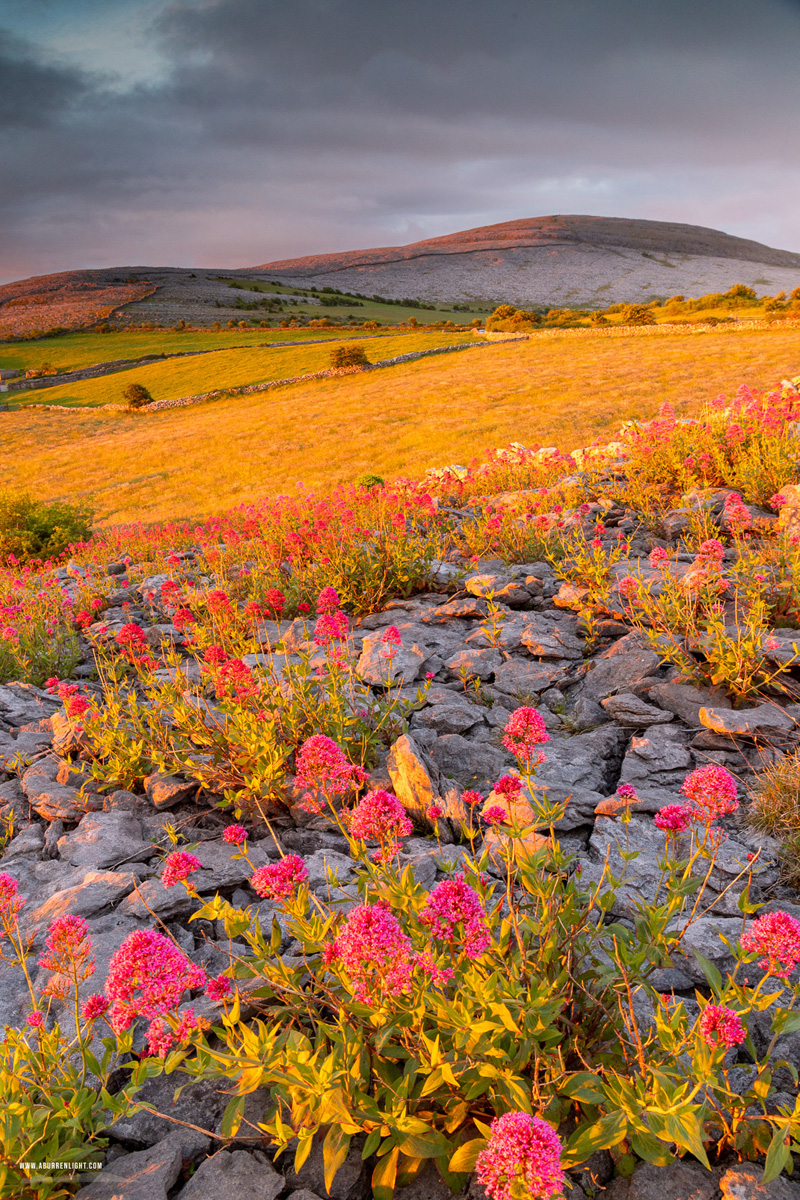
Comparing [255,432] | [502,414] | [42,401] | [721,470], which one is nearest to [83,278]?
[42,401]

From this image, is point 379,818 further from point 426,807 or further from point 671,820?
point 426,807

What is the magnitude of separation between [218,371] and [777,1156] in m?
48.0

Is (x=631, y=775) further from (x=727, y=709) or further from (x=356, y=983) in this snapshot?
(x=356, y=983)

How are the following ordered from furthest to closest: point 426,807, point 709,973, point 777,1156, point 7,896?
point 426,807
point 7,896
point 709,973
point 777,1156

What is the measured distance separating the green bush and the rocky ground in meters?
8.77

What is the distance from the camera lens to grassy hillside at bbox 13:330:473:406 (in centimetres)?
4122

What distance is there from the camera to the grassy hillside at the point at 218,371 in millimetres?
41219

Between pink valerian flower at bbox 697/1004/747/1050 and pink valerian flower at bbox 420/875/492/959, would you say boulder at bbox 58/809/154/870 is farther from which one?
pink valerian flower at bbox 697/1004/747/1050

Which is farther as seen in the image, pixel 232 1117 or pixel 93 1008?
pixel 93 1008

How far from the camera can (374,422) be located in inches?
1026

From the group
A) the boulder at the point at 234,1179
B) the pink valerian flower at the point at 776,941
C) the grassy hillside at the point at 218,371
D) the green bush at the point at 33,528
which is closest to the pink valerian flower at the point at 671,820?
the pink valerian flower at the point at 776,941

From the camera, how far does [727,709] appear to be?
4426 mm

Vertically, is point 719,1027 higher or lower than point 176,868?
lower

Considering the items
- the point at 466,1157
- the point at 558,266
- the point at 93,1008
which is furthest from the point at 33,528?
the point at 558,266
